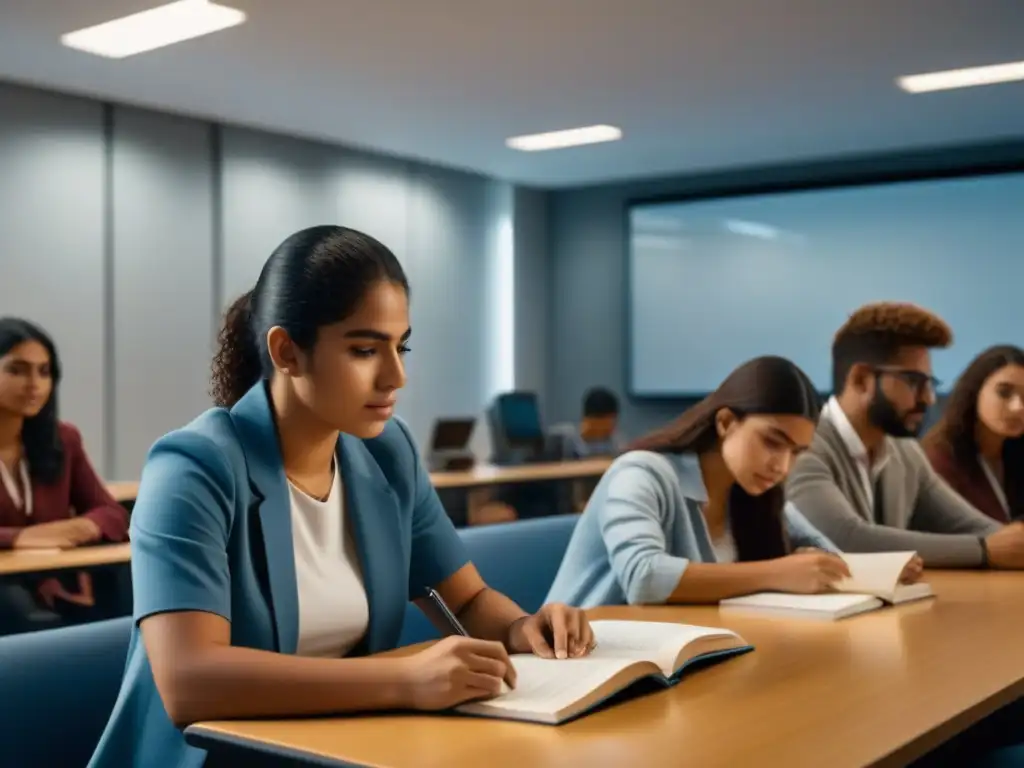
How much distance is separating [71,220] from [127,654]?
217 inches

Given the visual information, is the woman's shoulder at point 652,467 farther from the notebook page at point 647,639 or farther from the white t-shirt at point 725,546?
the notebook page at point 647,639

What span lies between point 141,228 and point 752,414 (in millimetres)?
5362

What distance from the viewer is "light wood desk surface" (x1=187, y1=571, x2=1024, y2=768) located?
122 cm

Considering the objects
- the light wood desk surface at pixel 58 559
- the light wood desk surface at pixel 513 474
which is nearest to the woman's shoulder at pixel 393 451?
the light wood desk surface at pixel 58 559

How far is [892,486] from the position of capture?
3.03 m

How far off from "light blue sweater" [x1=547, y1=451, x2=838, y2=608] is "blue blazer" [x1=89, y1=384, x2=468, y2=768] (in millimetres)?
576

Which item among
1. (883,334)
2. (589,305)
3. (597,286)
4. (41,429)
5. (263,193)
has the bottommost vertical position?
(41,429)

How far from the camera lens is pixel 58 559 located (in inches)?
126

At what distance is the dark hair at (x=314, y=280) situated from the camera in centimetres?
154

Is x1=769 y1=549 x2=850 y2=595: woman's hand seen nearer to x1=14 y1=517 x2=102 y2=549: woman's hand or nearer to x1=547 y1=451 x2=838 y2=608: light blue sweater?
x1=547 y1=451 x2=838 y2=608: light blue sweater

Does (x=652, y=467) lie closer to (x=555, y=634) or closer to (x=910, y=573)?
(x=910, y=573)

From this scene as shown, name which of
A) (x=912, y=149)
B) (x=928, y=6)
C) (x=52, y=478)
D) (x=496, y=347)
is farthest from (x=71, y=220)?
(x=912, y=149)

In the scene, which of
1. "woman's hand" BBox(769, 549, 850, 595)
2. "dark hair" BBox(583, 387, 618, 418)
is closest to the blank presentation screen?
"dark hair" BBox(583, 387, 618, 418)

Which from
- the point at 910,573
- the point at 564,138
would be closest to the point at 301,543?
Answer: the point at 910,573
